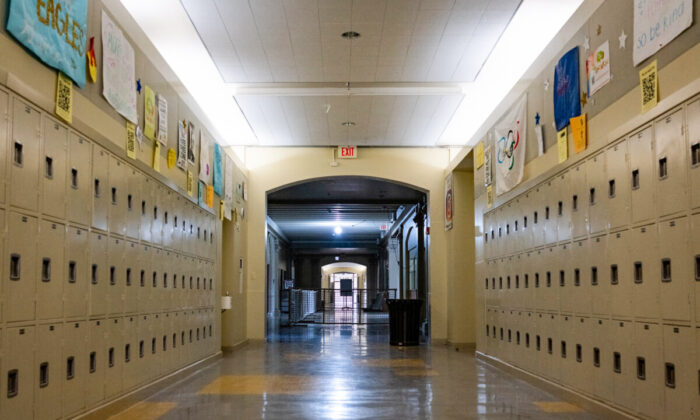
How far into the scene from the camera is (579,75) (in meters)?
5.98

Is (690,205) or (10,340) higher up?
(690,205)

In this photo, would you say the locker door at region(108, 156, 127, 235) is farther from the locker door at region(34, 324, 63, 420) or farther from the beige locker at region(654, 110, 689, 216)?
the beige locker at region(654, 110, 689, 216)

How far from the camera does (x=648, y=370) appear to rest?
4.56 metres

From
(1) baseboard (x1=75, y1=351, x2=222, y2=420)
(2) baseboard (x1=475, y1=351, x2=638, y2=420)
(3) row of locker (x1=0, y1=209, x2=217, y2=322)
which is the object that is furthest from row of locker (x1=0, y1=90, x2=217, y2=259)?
(2) baseboard (x1=475, y1=351, x2=638, y2=420)

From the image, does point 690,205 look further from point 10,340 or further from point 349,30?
point 349,30

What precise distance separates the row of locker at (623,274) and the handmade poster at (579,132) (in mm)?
819

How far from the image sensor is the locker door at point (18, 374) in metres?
3.67

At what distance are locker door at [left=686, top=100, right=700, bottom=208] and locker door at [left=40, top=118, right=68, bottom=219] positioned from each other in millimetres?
3855

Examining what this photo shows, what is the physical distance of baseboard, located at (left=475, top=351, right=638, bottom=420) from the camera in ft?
16.7

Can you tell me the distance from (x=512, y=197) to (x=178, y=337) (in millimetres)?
4234

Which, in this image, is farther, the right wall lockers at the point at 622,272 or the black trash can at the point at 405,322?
the black trash can at the point at 405,322

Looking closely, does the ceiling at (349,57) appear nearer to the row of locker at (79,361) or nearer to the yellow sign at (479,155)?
the yellow sign at (479,155)

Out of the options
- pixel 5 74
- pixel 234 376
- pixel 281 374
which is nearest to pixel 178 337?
pixel 234 376

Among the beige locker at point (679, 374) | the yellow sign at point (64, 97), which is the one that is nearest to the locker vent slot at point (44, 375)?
the yellow sign at point (64, 97)
